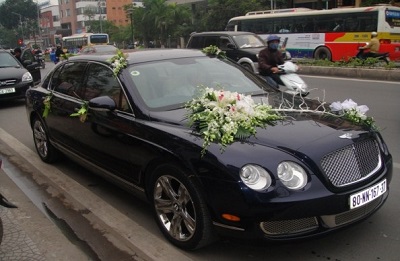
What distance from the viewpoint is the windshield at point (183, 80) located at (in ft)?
13.1

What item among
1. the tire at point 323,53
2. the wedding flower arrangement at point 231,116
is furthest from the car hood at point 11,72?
the tire at point 323,53

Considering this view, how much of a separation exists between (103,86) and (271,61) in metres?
4.71

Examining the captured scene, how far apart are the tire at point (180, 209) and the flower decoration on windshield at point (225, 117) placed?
0.35m

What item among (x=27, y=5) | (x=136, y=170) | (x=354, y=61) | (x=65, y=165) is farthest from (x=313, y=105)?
(x=27, y=5)

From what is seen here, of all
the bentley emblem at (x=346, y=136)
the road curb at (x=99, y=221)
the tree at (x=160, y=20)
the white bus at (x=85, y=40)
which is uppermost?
the tree at (x=160, y=20)

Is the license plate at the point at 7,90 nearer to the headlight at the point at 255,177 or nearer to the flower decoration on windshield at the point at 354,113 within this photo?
the flower decoration on windshield at the point at 354,113

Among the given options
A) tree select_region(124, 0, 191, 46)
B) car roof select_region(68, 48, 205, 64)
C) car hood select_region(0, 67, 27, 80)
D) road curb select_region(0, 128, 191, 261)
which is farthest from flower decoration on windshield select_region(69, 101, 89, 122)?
tree select_region(124, 0, 191, 46)

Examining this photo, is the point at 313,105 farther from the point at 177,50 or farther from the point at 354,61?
the point at 354,61

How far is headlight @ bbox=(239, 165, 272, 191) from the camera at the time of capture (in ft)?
9.36

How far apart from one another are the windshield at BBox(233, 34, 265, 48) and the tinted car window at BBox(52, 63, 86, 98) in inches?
403

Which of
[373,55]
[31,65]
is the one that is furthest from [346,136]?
[373,55]

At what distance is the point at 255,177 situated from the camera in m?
2.88

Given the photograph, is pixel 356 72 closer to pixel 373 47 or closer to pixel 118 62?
pixel 373 47

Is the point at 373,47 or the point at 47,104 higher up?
the point at 373,47
